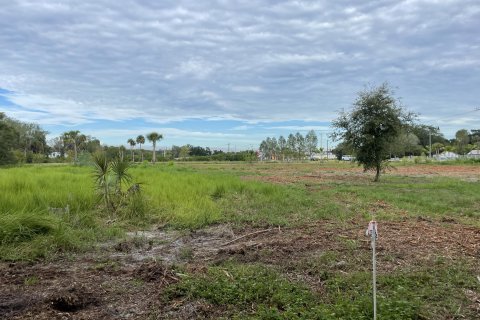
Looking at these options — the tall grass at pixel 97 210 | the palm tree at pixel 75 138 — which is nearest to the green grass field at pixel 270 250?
the tall grass at pixel 97 210

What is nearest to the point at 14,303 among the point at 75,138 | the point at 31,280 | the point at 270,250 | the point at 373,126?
the point at 31,280

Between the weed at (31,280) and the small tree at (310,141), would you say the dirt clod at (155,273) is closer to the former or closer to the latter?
the weed at (31,280)

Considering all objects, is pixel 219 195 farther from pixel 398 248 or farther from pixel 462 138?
pixel 462 138

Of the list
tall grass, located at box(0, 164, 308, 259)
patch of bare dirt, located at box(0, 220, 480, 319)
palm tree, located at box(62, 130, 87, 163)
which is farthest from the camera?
palm tree, located at box(62, 130, 87, 163)

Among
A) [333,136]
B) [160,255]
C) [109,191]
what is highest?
[333,136]

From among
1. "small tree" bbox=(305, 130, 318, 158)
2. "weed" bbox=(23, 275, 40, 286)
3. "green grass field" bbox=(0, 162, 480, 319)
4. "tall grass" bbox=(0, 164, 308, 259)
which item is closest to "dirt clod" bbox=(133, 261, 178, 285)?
"green grass field" bbox=(0, 162, 480, 319)

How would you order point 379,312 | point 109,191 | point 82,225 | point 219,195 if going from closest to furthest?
point 379,312 < point 82,225 < point 109,191 < point 219,195

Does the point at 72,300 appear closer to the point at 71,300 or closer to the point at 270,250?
the point at 71,300

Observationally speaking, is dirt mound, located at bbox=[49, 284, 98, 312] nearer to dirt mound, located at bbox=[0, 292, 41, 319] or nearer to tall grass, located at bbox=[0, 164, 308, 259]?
dirt mound, located at bbox=[0, 292, 41, 319]

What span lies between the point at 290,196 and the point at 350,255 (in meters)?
6.70

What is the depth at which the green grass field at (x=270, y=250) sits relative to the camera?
3.92 meters

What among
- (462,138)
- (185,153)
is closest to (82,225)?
(185,153)

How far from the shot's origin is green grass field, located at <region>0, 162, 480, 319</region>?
12.9 ft

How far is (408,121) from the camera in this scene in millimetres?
20703
